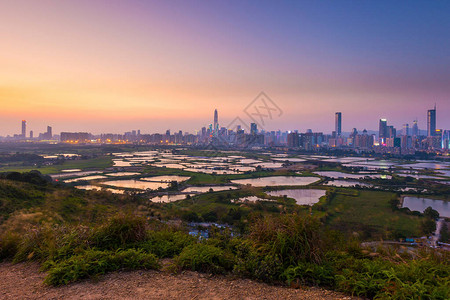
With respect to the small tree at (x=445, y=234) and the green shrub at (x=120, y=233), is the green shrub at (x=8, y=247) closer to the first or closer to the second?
the green shrub at (x=120, y=233)

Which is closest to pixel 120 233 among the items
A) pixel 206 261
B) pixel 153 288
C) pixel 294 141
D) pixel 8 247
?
pixel 153 288

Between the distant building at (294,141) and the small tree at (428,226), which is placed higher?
the distant building at (294,141)

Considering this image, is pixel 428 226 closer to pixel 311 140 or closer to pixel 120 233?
pixel 120 233

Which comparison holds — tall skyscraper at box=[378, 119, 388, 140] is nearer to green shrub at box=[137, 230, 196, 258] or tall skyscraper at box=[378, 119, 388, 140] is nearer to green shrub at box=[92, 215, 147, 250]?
Answer: green shrub at box=[137, 230, 196, 258]

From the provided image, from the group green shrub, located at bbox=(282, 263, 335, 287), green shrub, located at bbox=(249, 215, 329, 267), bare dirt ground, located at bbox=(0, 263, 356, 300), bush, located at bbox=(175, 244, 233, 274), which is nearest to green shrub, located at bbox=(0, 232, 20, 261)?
bare dirt ground, located at bbox=(0, 263, 356, 300)

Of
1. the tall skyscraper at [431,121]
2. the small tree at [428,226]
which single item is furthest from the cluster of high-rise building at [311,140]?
the small tree at [428,226]

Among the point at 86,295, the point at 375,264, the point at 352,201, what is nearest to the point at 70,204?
the point at 86,295
